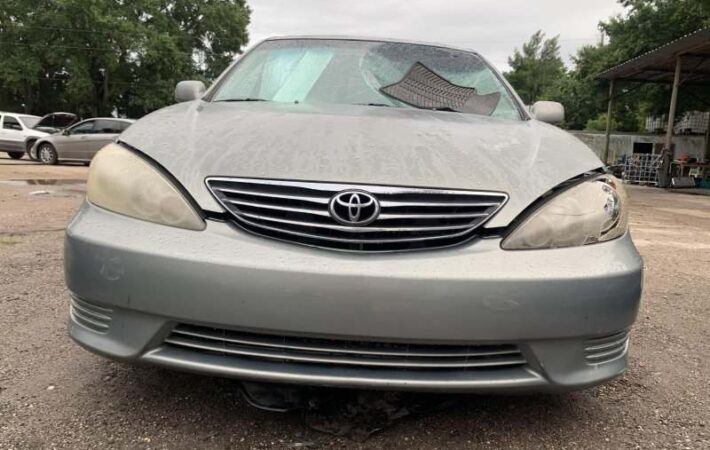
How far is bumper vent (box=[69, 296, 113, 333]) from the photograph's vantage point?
1.73m

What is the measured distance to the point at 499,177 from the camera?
1787 millimetres

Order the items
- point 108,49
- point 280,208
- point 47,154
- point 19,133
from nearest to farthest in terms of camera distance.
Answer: point 280,208, point 47,154, point 19,133, point 108,49

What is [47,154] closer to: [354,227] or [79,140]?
[79,140]

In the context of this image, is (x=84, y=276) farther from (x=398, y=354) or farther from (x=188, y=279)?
(x=398, y=354)

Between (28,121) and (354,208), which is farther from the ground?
(354,208)

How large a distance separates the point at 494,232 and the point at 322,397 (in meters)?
0.79

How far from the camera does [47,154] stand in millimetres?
15828

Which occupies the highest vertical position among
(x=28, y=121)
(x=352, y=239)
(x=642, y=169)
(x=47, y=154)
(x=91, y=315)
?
(x=352, y=239)

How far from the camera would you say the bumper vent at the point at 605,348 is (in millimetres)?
1737

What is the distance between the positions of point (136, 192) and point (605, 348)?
1.51 m

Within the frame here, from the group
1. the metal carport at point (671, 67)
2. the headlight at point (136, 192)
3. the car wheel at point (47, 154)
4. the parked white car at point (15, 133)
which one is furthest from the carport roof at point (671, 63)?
the parked white car at point (15, 133)

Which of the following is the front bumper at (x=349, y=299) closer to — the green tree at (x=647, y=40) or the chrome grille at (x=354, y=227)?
the chrome grille at (x=354, y=227)

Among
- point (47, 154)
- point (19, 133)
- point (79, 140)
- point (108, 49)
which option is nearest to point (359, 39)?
point (79, 140)

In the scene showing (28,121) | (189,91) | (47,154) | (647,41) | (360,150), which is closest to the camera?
(360,150)
